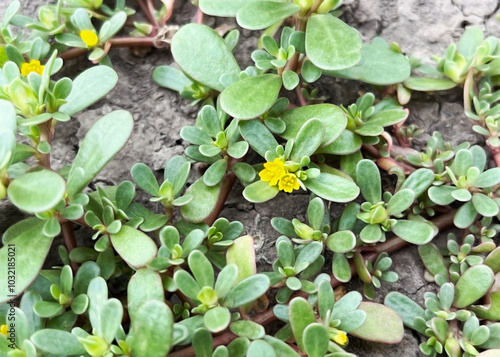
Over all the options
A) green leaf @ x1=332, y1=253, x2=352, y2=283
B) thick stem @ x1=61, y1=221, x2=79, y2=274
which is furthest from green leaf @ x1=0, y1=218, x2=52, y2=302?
green leaf @ x1=332, y1=253, x2=352, y2=283

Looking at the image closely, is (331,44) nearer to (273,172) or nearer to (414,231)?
(273,172)

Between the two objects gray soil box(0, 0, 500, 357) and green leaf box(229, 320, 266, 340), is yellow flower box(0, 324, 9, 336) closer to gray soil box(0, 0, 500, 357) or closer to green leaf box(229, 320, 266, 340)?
gray soil box(0, 0, 500, 357)

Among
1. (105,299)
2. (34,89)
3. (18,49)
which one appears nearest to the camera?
(105,299)

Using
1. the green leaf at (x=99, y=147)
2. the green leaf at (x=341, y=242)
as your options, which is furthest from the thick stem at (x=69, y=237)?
the green leaf at (x=341, y=242)

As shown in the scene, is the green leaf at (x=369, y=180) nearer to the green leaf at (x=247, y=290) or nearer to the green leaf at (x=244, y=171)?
the green leaf at (x=244, y=171)

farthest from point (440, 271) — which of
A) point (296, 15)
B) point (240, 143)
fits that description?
point (296, 15)

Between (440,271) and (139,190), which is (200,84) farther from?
(440,271)
